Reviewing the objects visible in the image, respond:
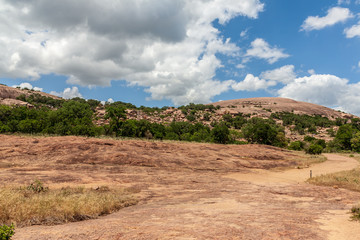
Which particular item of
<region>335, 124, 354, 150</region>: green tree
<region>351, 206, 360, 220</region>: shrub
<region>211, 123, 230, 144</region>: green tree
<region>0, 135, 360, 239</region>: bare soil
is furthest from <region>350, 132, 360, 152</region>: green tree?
<region>351, 206, 360, 220</region>: shrub

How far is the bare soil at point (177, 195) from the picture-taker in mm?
6043

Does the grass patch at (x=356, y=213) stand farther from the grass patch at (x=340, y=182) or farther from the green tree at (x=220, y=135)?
the green tree at (x=220, y=135)

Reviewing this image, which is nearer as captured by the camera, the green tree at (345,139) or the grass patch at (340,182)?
the grass patch at (340,182)

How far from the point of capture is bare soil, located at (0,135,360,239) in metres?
6.04

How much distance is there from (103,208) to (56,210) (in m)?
1.84

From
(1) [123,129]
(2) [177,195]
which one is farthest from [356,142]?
(2) [177,195]

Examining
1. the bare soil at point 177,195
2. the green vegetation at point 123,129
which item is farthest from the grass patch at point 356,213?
the green vegetation at point 123,129

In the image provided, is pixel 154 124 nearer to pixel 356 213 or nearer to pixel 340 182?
pixel 340 182

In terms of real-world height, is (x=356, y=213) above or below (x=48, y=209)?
above

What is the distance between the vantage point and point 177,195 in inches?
507

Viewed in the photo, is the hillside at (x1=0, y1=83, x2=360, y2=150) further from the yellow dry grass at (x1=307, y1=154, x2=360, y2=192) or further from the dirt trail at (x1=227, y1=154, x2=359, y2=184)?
the yellow dry grass at (x1=307, y1=154, x2=360, y2=192)

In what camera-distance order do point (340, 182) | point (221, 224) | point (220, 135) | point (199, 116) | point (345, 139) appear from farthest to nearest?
point (199, 116) < point (345, 139) < point (220, 135) < point (340, 182) < point (221, 224)

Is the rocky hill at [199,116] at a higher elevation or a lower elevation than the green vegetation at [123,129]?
higher

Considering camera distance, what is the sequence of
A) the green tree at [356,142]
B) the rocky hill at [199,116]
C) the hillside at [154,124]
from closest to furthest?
the hillside at [154,124]
the green tree at [356,142]
the rocky hill at [199,116]
